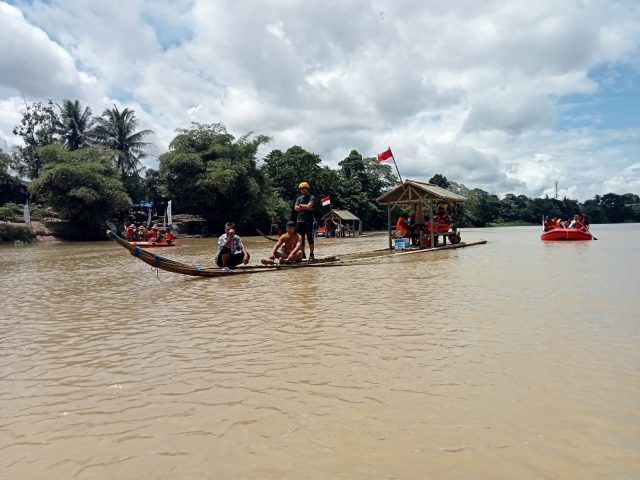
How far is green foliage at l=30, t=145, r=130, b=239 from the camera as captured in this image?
97.6ft

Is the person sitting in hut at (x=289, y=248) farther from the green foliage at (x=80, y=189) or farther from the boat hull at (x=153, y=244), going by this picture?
the green foliage at (x=80, y=189)

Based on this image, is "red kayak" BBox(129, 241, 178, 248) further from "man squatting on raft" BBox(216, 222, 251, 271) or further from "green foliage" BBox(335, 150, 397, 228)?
"green foliage" BBox(335, 150, 397, 228)

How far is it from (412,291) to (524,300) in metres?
1.75

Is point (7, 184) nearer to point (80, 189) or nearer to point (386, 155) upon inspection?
point (80, 189)

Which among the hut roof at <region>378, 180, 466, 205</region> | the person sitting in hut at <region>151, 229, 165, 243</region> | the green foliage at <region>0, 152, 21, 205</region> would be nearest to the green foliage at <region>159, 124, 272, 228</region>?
the green foliage at <region>0, 152, 21, 205</region>

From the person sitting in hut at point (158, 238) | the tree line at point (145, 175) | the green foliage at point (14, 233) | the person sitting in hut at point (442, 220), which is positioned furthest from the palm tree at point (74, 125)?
the person sitting in hut at point (442, 220)

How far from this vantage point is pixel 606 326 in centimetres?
496

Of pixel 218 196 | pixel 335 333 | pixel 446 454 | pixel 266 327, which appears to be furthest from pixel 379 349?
pixel 218 196

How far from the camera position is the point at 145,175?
4131 cm

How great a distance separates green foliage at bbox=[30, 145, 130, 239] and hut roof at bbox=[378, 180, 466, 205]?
21485 mm

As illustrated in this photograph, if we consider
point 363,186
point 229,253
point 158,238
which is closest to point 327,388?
point 229,253

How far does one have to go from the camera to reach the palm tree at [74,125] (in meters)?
39.4

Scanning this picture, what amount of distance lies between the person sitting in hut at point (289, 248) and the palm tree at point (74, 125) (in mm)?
34842

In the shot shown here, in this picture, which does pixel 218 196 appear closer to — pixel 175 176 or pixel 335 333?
pixel 175 176
